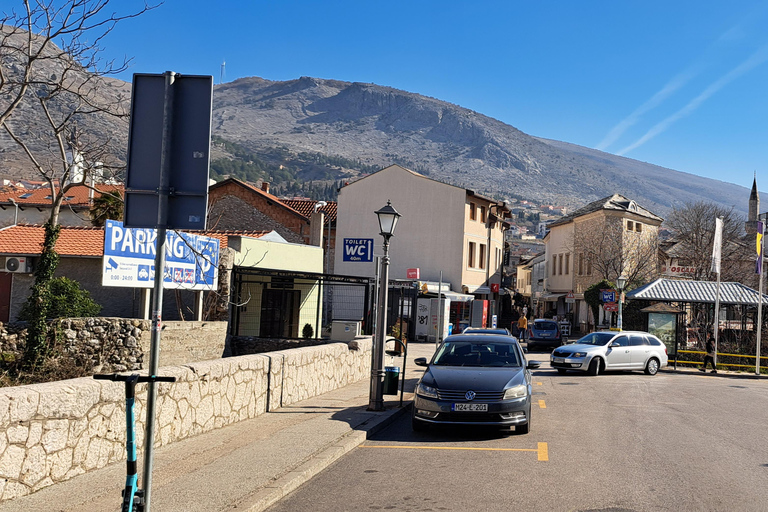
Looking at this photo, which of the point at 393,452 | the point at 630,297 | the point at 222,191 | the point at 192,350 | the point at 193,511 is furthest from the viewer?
the point at 222,191

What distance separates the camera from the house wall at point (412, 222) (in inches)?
1969

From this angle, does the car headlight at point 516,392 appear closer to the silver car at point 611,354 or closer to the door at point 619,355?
the silver car at point 611,354

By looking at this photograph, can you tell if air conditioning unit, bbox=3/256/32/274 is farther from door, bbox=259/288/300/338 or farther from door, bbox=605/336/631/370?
door, bbox=605/336/631/370

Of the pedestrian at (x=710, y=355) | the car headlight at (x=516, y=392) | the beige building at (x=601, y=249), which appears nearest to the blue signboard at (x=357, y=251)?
the car headlight at (x=516, y=392)

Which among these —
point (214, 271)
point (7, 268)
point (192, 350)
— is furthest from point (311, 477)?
point (7, 268)

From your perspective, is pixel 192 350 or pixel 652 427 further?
pixel 192 350

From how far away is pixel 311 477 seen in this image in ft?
26.4

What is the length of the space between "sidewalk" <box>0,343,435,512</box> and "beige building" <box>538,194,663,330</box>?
44.0 m

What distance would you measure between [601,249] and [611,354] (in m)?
31.8

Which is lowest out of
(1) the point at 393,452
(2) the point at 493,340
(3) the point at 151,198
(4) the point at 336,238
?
(1) the point at 393,452

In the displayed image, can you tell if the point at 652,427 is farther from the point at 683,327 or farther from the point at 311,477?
the point at 683,327

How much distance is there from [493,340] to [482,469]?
4496mm

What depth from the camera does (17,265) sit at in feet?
88.1

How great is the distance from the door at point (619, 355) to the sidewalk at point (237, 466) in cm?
1398
